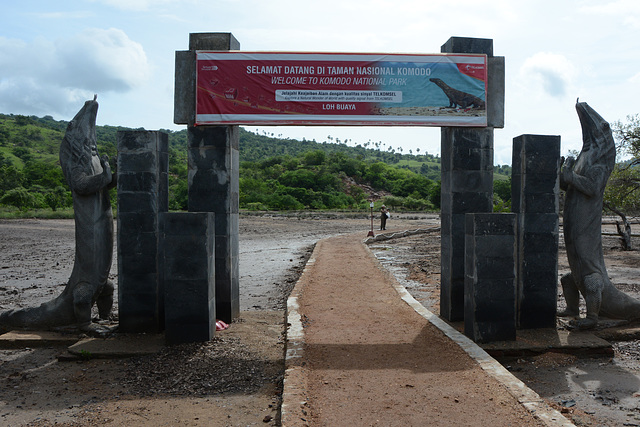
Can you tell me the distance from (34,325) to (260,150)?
115382mm

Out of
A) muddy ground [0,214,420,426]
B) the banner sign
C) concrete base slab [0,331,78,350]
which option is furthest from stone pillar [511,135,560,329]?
concrete base slab [0,331,78,350]

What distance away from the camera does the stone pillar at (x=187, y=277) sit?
270 inches

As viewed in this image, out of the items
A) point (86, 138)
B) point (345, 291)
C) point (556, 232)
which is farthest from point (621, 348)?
point (86, 138)

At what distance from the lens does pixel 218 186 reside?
25.9 feet

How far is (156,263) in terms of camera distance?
7543mm

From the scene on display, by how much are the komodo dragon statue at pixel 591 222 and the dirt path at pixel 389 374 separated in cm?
239

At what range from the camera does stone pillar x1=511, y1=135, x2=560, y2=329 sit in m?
7.59

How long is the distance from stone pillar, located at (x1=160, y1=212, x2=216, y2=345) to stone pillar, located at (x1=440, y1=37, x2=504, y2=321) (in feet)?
12.1

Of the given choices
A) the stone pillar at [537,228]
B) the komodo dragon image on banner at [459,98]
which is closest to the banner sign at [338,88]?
the komodo dragon image on banner at [459,98]

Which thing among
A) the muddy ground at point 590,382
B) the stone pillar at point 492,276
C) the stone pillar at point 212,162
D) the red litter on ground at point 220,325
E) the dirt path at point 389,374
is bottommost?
the muddy ground at point 590,382

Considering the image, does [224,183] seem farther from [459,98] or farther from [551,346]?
[551,346]

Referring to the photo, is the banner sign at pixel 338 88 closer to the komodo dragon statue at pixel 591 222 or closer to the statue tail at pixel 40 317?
the komodo dragon statue at pixel 591 222

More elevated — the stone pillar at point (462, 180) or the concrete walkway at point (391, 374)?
the stone pillar at point (462, 180)

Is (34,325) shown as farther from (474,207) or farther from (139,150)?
(474,207)
